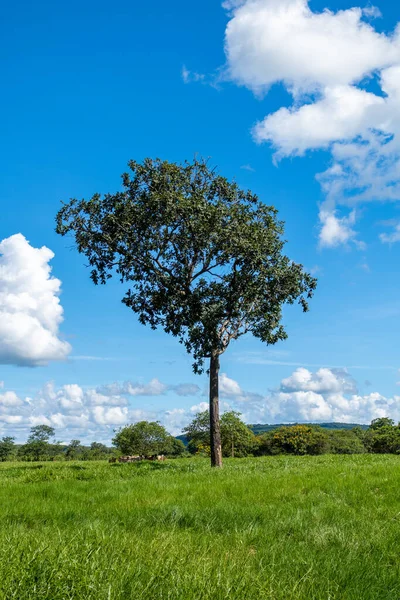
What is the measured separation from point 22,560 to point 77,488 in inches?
358

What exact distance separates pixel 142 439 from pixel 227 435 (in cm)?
2106

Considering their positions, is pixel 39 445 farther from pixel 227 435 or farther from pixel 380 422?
pixel 380 422

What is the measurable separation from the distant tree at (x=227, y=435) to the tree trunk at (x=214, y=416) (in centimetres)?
5826

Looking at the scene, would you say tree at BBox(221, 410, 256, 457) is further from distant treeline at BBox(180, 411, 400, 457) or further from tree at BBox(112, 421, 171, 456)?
tree at BBox(112, 421, 171, 456)

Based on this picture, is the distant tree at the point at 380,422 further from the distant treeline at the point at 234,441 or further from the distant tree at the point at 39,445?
the distant tree at the point at 39,445

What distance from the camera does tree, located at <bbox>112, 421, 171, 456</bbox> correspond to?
9669 centimetres

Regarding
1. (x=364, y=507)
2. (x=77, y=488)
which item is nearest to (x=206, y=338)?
(x=77, y=488)

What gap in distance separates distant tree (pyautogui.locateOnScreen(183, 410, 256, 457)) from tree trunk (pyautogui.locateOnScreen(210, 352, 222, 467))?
58.3 metres

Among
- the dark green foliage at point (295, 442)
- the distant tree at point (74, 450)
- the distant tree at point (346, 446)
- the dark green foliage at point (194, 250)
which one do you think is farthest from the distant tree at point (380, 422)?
the dark green foliage at point (194, 250)

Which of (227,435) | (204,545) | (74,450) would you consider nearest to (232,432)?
(227,435)

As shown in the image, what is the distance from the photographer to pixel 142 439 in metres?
98.9

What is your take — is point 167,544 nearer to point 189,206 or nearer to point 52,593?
point 52,593

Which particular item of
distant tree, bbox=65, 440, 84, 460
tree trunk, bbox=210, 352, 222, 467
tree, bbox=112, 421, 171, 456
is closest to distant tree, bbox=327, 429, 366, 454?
tree, bbox=112, 421, 171, 456

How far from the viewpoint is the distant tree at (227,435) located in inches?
3467
